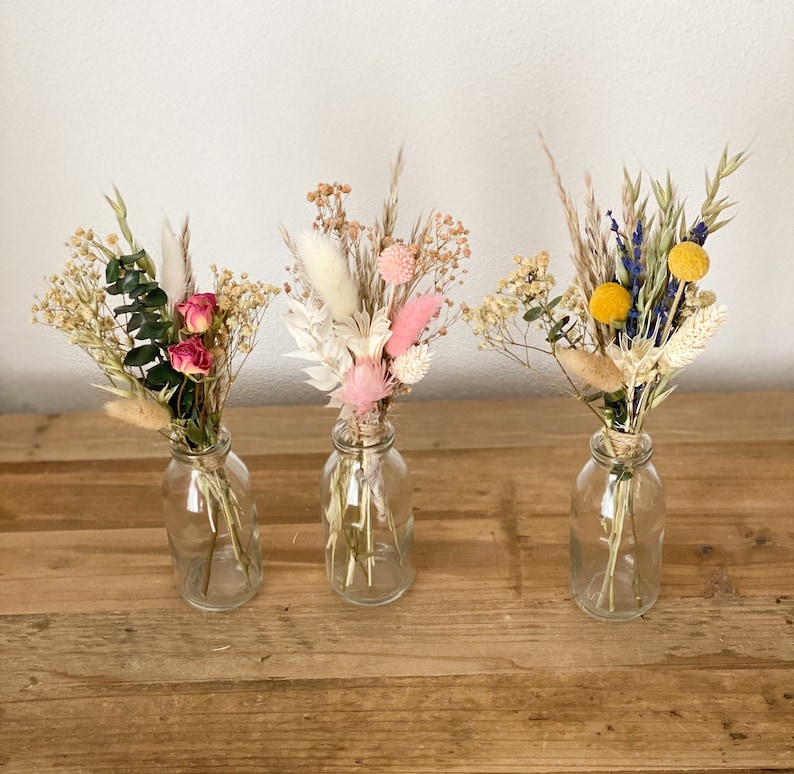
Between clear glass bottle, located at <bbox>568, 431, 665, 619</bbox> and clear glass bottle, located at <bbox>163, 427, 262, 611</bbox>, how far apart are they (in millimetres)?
376

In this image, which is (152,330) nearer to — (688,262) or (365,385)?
(365,385)

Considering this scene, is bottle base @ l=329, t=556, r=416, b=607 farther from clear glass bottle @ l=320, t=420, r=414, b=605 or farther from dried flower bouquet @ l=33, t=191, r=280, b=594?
dried flower bouquet @ l=33, t=191, r=280, b=594

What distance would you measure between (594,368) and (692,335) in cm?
9

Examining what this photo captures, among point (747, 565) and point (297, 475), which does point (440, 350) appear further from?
point (747, 565)

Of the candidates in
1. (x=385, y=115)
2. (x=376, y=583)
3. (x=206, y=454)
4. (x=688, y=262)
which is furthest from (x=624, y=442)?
(x=385, y=115)

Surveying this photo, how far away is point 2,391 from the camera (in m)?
1.42

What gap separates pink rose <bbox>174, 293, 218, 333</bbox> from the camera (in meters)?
0.83

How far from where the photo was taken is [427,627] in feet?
3.14

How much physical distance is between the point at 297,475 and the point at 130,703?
40 centimetres

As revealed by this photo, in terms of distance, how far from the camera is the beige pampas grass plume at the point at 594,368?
0.81 metres

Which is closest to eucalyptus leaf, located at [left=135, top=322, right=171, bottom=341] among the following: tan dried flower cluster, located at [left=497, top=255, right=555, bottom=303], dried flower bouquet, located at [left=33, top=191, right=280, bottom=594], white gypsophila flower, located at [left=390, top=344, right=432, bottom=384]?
dried flower bouquet, located at [left=33, top=191, right=280, bottom=594]

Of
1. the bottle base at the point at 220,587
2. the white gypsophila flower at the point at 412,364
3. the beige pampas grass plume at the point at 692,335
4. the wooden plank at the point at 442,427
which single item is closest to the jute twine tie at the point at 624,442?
the beige pampas grass plume at the point at 692,335

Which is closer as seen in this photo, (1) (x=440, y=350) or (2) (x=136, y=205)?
(2) (x=136, y=205)

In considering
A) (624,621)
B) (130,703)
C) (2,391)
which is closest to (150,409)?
(130,703)
